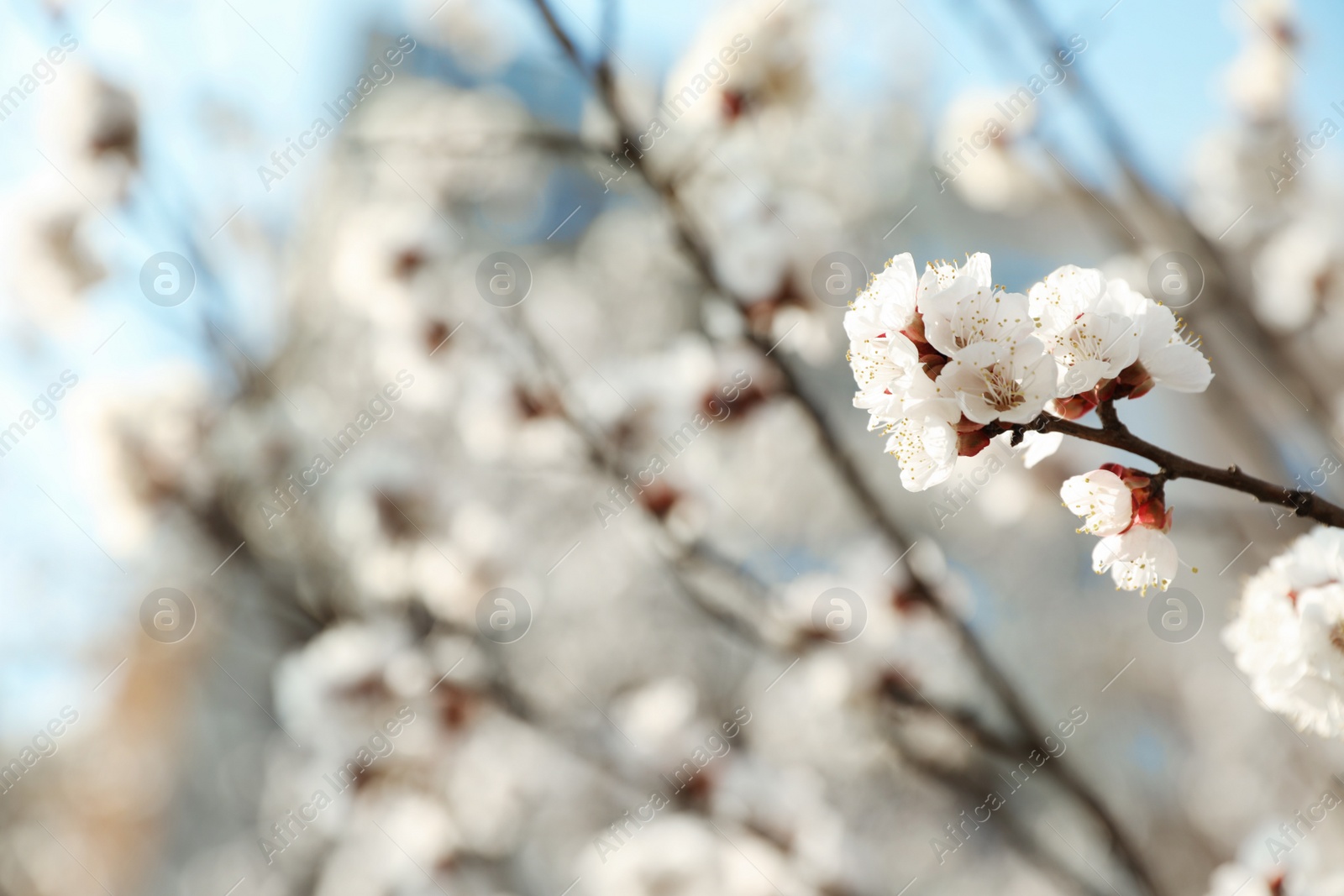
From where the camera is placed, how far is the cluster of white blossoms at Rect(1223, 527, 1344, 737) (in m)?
0.55

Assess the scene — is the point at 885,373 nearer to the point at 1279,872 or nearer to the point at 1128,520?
the point at 1128,520

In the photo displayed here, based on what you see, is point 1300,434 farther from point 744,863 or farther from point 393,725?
point 393,725

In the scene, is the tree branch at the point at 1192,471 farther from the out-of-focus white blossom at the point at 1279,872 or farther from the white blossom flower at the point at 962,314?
the out-of-focus white blossom at the point at 1279,872

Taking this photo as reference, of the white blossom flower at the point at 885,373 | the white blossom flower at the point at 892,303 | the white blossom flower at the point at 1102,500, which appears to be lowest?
the white blossom flower at the point at 1102,500

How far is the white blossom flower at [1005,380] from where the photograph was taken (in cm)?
46

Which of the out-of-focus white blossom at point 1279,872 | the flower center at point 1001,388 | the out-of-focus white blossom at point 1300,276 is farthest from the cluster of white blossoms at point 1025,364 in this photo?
the out-of-focus white blossom at point 1300,276

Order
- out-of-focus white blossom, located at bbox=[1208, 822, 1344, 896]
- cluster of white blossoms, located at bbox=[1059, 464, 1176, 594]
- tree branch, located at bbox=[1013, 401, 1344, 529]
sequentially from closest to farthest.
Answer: tree branch, located at bbox=[1013, 401, 1344, 529], cluster of white blossoms, located at bbox=[1059, 464, 1176, 594], out-of-focus white blossom, located at bbox=[1208, 822, 1344, 896]

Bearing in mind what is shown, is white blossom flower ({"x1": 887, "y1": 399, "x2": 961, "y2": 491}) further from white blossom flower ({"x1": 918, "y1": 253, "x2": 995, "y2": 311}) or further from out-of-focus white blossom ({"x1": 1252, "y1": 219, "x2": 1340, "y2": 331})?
out-of-focus white blossom ({"x1": 1252, "y1": 219, "x2": 1340, "y2": 331})

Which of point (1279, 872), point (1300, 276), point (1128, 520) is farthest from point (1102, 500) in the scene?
point (1300, 276)

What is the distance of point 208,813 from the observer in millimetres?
5039

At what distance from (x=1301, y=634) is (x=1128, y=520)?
18 cm

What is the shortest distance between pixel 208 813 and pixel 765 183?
563 centimetres

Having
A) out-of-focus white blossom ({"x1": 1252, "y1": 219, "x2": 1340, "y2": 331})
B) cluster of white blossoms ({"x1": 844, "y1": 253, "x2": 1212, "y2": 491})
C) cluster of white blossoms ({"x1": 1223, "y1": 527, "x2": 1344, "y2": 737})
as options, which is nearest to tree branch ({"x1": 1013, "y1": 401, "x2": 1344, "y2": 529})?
cluster of white blossoms ({"x1": 844, "y1": 253, "x2": 1212, "y2": 491})

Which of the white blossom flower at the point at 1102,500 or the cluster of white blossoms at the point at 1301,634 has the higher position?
the white blossom flower at the point at 1102,500
